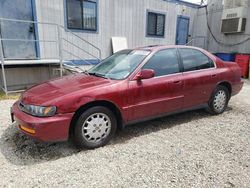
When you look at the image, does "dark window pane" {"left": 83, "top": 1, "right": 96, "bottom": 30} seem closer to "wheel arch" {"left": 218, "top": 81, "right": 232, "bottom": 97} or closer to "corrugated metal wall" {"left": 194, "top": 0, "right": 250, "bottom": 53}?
"wheel arch" {"left": 218, "top": 81, "right": 232, "bottom": 97}

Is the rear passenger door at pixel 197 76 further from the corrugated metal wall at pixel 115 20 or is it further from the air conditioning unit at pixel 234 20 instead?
the air conditioning unit at pixel 234 20

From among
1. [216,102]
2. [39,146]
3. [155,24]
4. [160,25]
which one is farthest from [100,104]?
[160,25]

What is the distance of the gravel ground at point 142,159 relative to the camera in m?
2.50

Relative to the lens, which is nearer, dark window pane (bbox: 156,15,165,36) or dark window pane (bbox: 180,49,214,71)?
dark window pane (bbox: 180,49,214,71)

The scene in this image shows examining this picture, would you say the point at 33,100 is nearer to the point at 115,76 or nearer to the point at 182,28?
the point at 115,76

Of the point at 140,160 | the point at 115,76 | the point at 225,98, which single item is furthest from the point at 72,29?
the point at 140,160

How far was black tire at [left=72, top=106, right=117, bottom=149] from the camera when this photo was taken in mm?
3046

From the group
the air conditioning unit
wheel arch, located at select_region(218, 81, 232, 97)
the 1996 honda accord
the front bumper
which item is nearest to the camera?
the front bumper

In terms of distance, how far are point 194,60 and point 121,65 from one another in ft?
5.16

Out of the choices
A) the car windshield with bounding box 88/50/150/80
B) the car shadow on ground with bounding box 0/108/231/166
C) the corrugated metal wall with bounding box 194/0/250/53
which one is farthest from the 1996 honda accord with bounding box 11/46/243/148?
the corrugated metal wall with bounding box 194/0/250/53

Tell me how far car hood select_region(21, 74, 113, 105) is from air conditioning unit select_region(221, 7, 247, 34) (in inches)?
418

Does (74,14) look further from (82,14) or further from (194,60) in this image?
(194,60)

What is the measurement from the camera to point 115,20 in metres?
9.42

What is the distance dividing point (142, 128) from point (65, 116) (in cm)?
164
